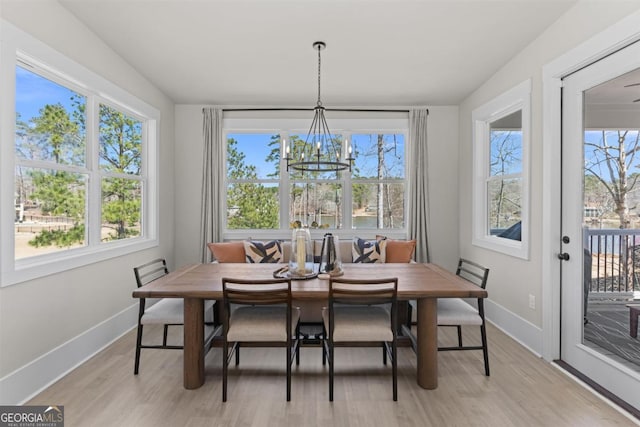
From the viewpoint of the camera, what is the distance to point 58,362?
2449 millimetres

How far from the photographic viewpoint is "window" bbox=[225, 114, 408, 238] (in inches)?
185

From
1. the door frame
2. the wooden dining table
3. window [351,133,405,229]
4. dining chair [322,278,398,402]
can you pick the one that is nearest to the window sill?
the wooden dining table

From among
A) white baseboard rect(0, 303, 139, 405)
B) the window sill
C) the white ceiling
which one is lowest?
white baseboard rect(0, 303, 139, 405)

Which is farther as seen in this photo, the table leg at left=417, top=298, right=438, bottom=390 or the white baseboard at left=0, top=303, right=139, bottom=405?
the table leg at left=417, top=298, right=438, bottom=390

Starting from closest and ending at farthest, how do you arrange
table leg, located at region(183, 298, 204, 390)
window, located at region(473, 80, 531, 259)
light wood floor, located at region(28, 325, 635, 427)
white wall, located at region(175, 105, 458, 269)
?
light wood floor, located at region(28, 325, 635, 427) < table leg, located at region(183, 298, 204, 390) < window, located at region(473, 80, 531, 259) < white wall, located at region(175, 105, 458, 269)

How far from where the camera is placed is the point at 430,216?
4.64 meters

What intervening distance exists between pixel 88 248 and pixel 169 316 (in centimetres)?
107

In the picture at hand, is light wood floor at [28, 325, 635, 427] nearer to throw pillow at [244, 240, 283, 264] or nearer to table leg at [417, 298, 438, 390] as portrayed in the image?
table leg at [417, 298, 438, 390]

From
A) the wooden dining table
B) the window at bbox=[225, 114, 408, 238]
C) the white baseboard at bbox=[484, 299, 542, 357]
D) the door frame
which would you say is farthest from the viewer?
the window at bbox=[225, 114, 408, 238]

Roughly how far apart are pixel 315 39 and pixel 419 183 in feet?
7.88

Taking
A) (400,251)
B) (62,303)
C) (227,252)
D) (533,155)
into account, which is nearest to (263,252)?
(227,252)

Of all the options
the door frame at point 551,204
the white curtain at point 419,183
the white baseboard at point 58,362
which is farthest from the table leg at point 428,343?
the white baseboard at point 58,362

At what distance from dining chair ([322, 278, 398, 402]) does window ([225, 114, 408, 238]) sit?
7.65 ft

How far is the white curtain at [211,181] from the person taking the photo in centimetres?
449
